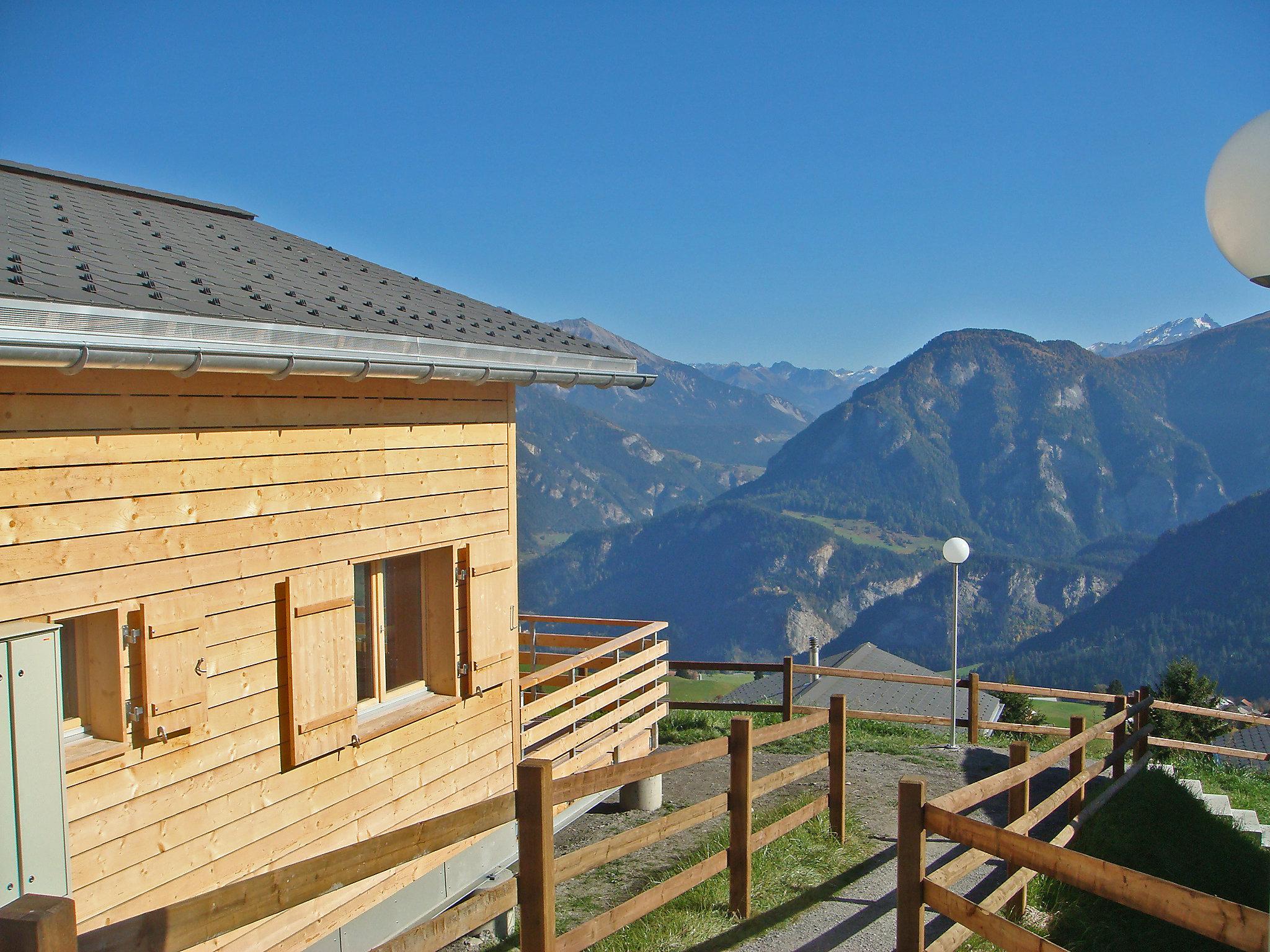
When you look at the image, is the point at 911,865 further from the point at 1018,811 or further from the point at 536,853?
the point at 1018,811

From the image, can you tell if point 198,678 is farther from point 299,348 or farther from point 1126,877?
point 1126,877

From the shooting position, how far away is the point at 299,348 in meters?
5.13

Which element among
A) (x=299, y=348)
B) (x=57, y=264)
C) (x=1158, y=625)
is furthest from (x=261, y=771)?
(x=1158, y=625)

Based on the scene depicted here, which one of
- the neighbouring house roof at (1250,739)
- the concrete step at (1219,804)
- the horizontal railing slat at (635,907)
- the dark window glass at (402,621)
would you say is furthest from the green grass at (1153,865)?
the neighbouring house roof at (1250,739)

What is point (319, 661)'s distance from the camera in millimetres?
5684

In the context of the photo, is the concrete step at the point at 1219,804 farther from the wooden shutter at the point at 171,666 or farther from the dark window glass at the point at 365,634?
the wooden shutter at the point at 171,666

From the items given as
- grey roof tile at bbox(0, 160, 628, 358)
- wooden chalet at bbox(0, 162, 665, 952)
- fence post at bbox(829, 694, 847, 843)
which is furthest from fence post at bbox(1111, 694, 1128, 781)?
grey roof tile at bbox(0, 160, 628, 358)

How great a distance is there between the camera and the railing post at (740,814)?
5.48 m

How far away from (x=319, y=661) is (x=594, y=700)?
124 inches

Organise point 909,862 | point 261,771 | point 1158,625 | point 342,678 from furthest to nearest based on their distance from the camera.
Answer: point 1158,625 → point 342,678 → point 261,771 → point 909,862

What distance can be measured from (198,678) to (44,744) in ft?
3.76

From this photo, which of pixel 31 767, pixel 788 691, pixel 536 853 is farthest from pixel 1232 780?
pixel 31 767

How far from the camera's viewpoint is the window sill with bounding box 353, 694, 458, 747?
19.7 feet

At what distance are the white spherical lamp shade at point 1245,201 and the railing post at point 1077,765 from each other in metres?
5.14
